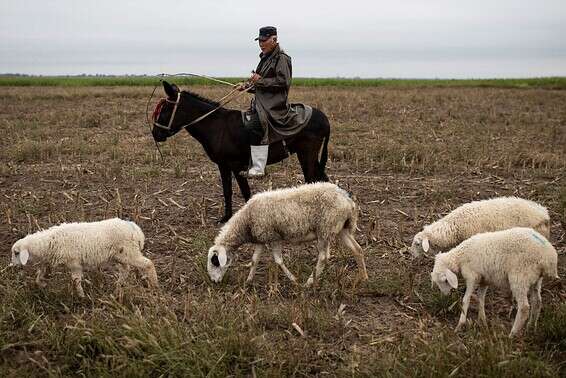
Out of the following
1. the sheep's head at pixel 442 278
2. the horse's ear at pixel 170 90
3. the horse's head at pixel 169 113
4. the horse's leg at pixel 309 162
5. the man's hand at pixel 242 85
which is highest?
the man's hand at pixel 242 85

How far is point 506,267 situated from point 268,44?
199 inches

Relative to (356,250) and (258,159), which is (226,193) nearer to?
(258,159)

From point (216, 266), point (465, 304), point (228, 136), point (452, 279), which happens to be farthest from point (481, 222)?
point (228, 136)

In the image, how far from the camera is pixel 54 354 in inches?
193

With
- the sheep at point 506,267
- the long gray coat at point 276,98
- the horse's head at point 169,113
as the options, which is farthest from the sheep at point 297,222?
the horse's head at point 169,113

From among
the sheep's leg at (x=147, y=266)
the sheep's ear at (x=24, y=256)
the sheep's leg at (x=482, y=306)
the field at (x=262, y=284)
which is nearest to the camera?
the field at (x=262, y=284)

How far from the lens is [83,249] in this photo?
621cm

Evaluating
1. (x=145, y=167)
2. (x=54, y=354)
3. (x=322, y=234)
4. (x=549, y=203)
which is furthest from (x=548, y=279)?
(x=145, y=167)

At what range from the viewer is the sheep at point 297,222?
6.52 meters

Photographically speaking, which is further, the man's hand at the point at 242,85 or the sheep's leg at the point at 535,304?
the man's hand at the point at 242,85

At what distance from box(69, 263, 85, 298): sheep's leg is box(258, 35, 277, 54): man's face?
174 inches

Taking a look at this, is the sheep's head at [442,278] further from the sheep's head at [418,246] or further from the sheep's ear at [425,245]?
the sheep's head at [418,246]

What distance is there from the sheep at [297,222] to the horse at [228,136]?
2.28 metres

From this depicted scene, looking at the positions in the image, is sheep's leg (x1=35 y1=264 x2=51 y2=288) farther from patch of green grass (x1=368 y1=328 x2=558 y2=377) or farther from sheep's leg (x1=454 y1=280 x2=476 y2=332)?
sheep's leg (x1=454 y1=280 x2=476 y2=332)
